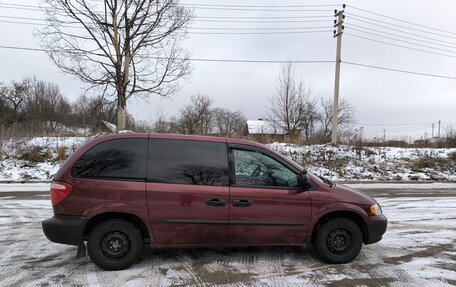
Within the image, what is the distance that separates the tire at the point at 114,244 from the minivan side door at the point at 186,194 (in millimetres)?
303

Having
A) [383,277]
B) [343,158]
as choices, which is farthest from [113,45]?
[383,277]

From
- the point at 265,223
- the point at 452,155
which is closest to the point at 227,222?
the point at 265,223

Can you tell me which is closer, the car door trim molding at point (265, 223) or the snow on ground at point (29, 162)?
the car door trim molding at point (265, 223)

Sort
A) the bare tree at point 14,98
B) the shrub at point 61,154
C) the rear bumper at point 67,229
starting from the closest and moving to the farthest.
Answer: the rear bumper at point 67,229
the shrub at point 61,154
the bare tree at point 14,98

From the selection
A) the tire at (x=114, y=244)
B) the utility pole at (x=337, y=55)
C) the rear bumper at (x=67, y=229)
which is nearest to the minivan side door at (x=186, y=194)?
the tire at (x=114, y=244)

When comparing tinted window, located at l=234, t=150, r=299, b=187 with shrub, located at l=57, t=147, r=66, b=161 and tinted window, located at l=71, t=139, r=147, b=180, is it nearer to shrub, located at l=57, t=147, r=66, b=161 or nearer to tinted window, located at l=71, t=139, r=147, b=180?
tinted window, located at l=71, t=139, r=147, b=180

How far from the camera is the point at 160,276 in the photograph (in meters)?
4.53

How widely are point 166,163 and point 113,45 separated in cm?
2240

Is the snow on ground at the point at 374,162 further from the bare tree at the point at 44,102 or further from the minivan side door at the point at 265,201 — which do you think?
the bare tree at the point at 44,102

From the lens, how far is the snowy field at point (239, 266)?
4414 mm

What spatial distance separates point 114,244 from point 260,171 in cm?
211

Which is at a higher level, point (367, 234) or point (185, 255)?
point (367, 234)

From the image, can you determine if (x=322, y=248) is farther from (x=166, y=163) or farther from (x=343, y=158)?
(x=343, y=158)

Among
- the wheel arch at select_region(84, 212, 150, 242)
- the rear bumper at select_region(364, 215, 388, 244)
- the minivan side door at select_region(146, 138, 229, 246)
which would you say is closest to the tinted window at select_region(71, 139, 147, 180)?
the minivan side door at select_region(146, 138, 229, 246)
